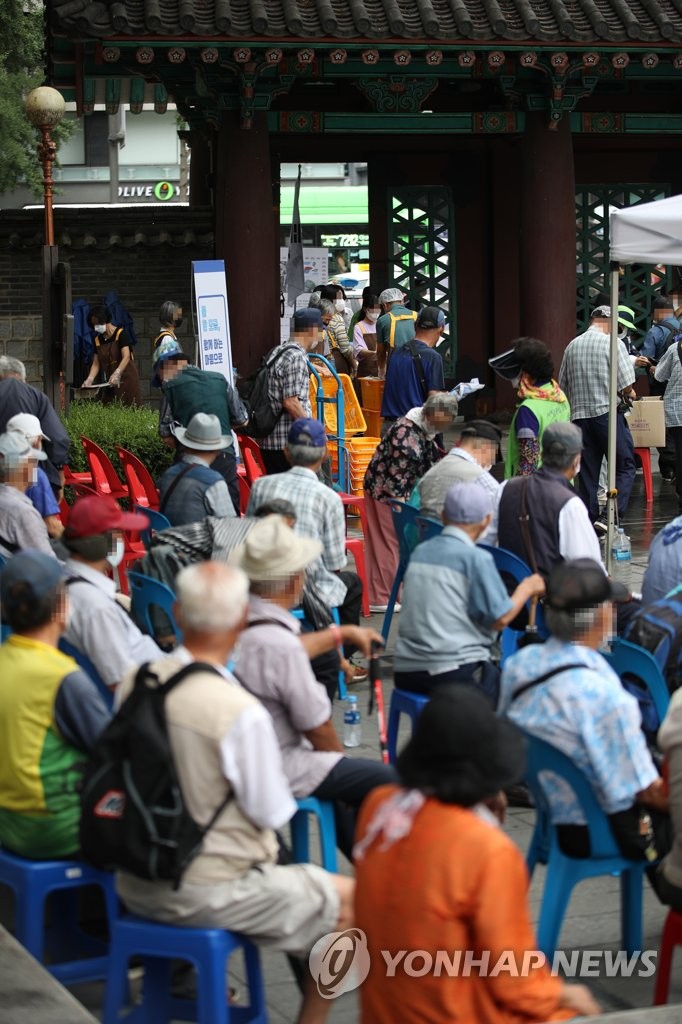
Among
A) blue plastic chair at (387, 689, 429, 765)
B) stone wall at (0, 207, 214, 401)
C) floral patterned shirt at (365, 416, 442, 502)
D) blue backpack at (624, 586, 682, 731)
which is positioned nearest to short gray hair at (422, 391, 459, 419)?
floral patterned shirt at (365, 416, 442, 502)

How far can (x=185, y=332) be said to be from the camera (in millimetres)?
15078

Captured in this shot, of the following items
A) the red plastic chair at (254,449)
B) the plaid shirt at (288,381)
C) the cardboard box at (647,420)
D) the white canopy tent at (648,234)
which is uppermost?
the white canopy tent at (648,234)

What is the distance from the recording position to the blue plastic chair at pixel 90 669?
511 centimetres

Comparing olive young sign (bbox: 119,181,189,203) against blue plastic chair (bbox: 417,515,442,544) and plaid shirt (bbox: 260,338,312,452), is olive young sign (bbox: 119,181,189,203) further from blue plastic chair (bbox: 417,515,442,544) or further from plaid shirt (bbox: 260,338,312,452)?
blue plastic chair (bbox: 417,515,442,544)

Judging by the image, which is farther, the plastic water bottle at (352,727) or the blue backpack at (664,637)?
the plastic water bottle at (352,727)

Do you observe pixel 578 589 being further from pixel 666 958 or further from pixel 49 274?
pixel 49 274

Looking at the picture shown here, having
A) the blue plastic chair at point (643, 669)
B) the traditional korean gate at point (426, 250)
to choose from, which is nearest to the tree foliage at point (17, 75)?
the traditional korean gate at point (426, 250)

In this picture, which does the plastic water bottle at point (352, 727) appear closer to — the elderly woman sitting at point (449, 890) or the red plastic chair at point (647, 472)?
the elderly woman sitting at point (449, 890)

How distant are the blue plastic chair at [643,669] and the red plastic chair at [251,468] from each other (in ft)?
19.7

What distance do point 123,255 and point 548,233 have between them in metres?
4.32

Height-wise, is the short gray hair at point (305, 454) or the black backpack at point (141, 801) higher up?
the short gray hair at point (305, 454)

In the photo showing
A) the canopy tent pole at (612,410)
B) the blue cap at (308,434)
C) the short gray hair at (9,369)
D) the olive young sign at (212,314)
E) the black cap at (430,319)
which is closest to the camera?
the blue cap at (308,434)

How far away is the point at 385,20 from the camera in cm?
1296

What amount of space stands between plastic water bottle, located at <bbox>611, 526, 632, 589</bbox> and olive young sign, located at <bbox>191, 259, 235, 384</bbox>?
11.5 ft
